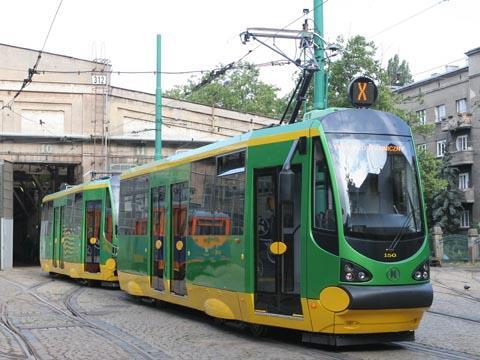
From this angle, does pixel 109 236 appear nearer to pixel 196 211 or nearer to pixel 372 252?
pixel 196 211

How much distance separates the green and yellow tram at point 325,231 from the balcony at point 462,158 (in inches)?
1558

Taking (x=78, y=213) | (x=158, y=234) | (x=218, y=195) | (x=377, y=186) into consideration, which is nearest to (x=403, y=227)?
(x=377, y=186)

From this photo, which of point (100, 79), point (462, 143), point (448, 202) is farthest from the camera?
point (462, 143)

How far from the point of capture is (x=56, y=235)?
2388cm

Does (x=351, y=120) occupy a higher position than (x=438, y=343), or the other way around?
(x=351, y=120)

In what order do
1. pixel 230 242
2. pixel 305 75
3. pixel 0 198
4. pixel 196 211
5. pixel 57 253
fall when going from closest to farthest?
pixel 230 242
pixel 196 211
pixel 305 75
pixel 57 253
pixel 0 198

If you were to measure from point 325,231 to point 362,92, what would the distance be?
8.46 feet

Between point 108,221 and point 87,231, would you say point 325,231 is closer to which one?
point 108,221

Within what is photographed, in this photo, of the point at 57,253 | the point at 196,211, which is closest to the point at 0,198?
the point at 57,253

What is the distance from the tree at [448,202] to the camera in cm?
4562

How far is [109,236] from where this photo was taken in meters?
18.8

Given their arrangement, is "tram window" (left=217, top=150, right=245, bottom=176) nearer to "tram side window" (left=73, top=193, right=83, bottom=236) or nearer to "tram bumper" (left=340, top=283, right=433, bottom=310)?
"tram bumper" (left=340, top=283, right=433, bottom=310)


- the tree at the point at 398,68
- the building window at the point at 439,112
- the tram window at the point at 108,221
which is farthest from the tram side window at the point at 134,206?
the tree at the point at 398,68

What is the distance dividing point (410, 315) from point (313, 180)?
2.08 metres
